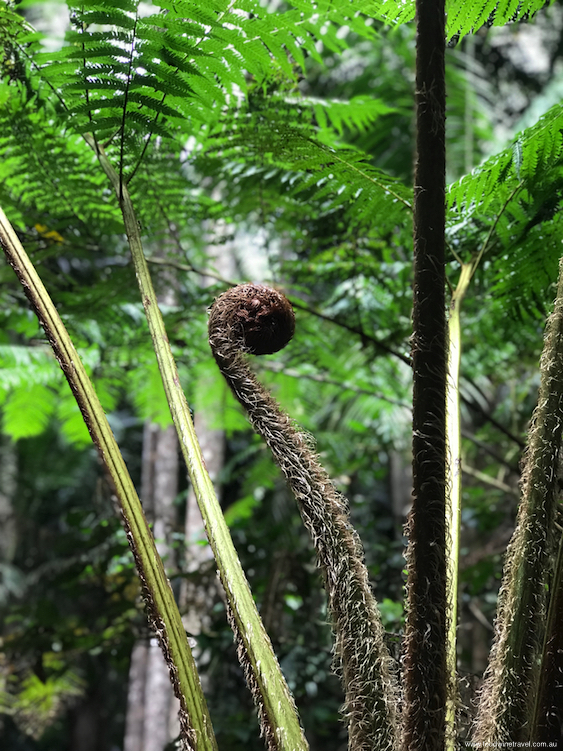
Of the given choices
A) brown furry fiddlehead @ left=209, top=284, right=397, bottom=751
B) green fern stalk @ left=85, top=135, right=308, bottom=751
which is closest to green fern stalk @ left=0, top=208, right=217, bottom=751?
green fern stalk @ left=85, top=135, right=308, bottom=751

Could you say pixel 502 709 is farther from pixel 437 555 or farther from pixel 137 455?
pixel 137 455

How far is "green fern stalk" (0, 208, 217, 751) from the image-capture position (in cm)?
62

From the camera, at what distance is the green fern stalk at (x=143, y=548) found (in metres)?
0.62

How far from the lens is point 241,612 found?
64 centimetres

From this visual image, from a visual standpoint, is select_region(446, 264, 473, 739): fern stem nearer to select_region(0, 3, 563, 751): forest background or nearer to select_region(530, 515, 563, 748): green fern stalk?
select_region(530, 515, 563, 748): green fern stalk

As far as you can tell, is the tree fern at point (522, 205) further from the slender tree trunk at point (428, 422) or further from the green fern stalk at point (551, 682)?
the green fern stalk at point (551, 682)

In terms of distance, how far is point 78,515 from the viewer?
196 centimetres

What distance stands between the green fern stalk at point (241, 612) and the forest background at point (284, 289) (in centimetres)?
26

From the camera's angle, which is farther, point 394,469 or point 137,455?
point 137,455

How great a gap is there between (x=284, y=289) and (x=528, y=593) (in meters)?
1.40

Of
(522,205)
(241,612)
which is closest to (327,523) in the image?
(241,612)

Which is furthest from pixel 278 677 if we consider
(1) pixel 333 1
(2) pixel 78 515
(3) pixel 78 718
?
(3) pixel 78 718

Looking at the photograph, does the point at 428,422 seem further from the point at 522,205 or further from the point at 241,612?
the point at 522,205

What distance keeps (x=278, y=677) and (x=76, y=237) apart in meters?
1.11
